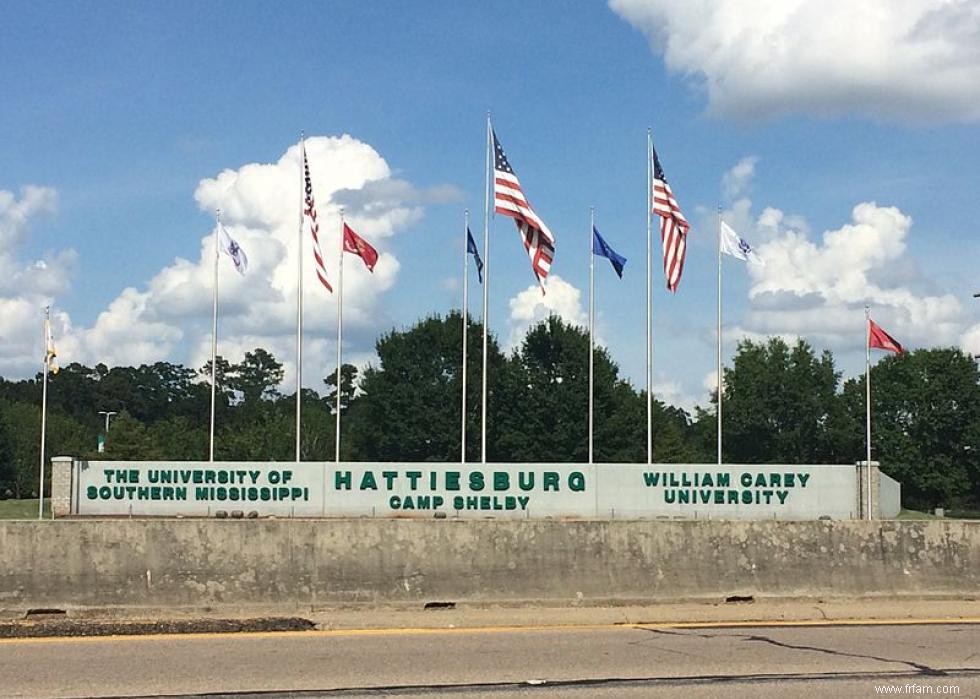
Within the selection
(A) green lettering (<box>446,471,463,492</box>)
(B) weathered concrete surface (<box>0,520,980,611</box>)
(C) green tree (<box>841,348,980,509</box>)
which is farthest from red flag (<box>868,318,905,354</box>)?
(C) green tree (<box>841,348,980,509</box>)

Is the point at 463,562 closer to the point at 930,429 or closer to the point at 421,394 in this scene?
the point at 421,394

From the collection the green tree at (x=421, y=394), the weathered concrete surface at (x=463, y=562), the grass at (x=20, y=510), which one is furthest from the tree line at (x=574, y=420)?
the weathered concrete surface at (x=463, y=562)

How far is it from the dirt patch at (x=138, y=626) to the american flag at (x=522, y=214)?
20.2 metres

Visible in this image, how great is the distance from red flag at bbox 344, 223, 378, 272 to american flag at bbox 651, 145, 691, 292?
9115mm

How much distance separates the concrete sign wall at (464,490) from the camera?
35312mm

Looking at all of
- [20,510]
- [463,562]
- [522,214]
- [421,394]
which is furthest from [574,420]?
[463,562]

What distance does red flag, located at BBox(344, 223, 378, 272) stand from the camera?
126 feet

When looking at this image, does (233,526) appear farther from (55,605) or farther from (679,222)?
(679,222)

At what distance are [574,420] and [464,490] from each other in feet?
127

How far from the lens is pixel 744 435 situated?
90875 mm

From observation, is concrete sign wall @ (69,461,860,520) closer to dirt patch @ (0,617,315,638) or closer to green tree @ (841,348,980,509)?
dirt patch @ (0,617,315,638)

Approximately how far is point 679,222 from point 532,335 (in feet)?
136

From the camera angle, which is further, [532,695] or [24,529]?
[24,529]

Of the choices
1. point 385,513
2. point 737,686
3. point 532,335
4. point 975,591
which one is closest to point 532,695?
point 737,686
